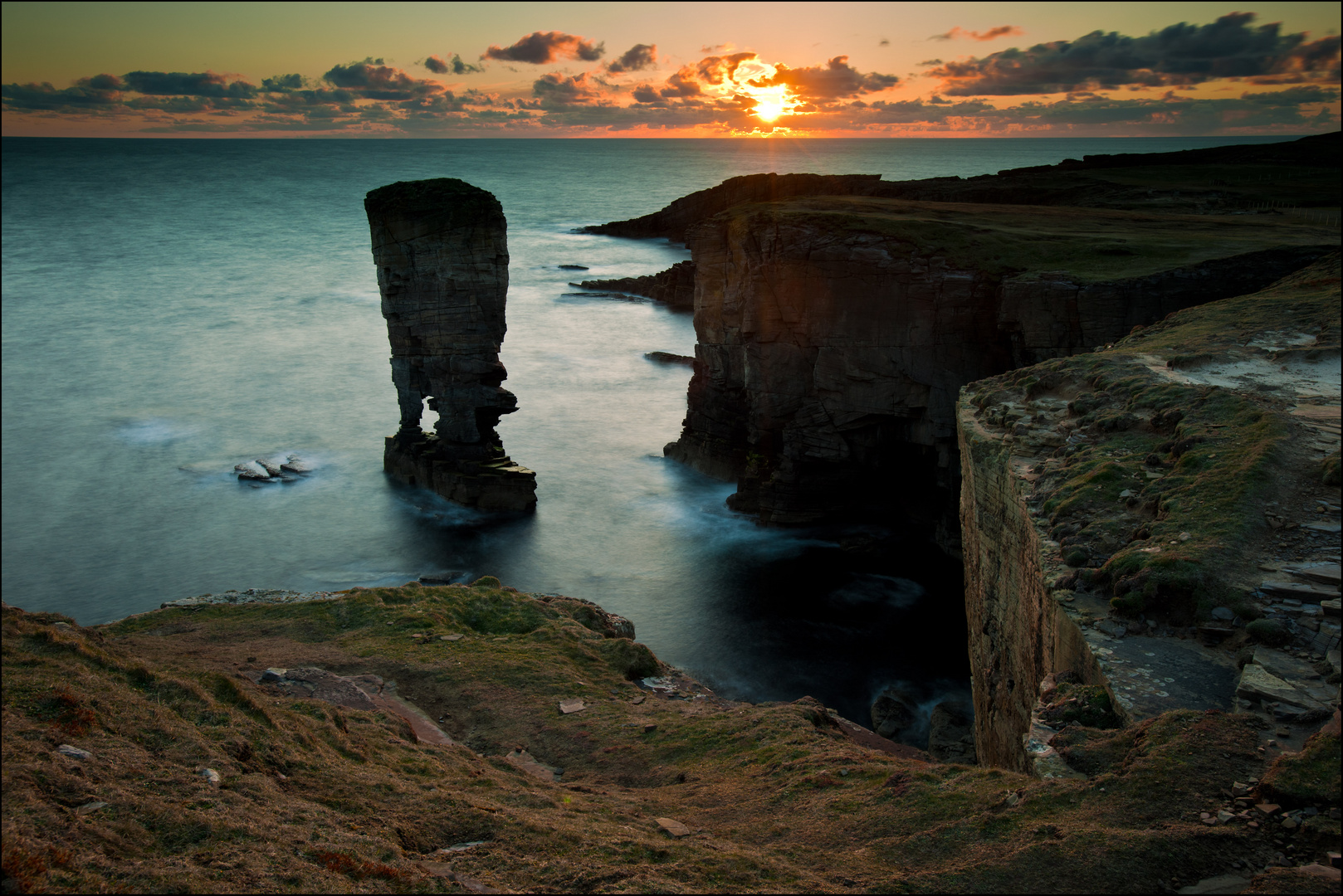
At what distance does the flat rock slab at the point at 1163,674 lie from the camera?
8906 mm

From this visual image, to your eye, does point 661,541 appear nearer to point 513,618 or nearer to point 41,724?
point 513,618

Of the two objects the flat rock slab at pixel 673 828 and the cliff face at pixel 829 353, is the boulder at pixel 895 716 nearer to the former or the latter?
the cliff face at pixel 829 353

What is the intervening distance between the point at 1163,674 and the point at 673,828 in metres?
5.76

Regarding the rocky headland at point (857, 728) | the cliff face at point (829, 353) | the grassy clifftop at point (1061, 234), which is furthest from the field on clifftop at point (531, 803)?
the grassy clifftop at point (1061, 234)

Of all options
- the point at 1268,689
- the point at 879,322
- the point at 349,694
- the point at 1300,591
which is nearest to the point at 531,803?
the point at 349,694

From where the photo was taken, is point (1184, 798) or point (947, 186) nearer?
point (1184, 798)

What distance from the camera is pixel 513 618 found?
711 inches

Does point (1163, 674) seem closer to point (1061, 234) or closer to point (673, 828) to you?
point (673, 828)

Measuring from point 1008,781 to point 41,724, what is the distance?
9376 mm

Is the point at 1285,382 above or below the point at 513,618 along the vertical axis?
above

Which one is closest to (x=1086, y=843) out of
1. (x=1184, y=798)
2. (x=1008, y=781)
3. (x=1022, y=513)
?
(x=1184, y=798)

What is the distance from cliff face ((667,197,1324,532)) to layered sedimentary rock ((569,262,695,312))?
39700 millimetres

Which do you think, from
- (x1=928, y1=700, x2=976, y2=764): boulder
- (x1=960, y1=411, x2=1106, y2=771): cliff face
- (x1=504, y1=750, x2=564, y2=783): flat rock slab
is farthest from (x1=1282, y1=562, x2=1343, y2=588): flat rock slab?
(x1=928, y1=700, x2=976, y2=764): boulder

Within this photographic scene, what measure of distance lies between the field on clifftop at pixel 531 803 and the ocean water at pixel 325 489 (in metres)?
A: 1.68
